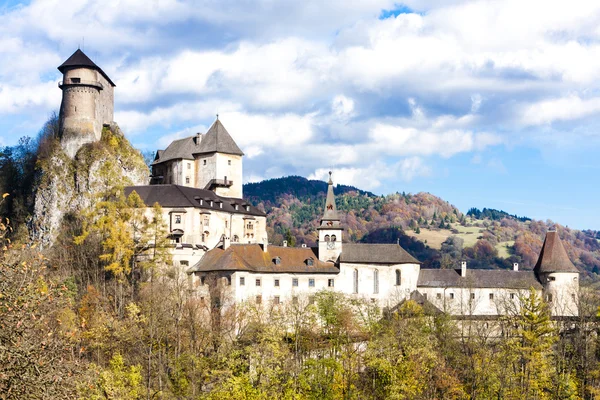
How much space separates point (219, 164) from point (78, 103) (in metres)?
17.9

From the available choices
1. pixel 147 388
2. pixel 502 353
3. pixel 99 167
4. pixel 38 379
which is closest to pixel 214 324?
pixel 147 388

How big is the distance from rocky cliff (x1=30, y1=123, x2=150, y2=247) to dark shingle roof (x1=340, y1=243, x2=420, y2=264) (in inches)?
1062

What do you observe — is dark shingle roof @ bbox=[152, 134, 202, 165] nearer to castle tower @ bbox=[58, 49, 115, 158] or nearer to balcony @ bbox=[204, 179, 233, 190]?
balcony @ bbox=[204, 179, 233, 190]

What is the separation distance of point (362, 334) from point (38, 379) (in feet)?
132

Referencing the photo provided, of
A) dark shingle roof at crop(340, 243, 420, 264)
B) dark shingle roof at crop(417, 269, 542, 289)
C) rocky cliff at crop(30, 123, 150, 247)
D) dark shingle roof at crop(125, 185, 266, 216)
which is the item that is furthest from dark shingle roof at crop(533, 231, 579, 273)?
rocky cliff at crop(30, 123, 150, 247)

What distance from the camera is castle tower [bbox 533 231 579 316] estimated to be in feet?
244

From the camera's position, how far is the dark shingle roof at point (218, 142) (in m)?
91.8

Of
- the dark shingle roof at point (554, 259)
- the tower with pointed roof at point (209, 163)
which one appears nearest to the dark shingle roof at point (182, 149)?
the tower with pointed roof at point (209, 163)

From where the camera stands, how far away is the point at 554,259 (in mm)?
77625

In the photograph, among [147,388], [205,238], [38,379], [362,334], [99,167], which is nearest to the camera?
[38,379]

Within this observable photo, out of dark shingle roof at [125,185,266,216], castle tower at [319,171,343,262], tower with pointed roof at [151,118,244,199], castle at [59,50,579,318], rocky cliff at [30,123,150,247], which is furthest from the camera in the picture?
tower with pointed roof at [151,118,244,199]

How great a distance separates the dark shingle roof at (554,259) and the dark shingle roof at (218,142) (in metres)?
37.6

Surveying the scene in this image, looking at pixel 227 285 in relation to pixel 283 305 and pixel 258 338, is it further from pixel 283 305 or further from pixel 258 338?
pixel 258 338

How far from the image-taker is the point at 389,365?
48812 millimetres
